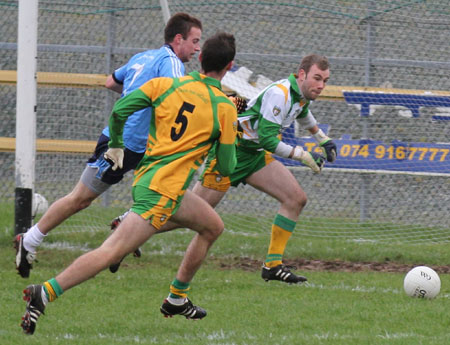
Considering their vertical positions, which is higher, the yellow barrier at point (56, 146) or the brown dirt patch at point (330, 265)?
A: the yellow barrier at point (56, 146)

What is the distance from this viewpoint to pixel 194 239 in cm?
557

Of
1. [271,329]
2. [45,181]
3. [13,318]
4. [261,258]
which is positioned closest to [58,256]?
[45,181]

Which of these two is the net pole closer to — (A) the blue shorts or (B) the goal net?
(A) the blue shorts

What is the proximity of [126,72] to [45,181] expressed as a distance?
310cm

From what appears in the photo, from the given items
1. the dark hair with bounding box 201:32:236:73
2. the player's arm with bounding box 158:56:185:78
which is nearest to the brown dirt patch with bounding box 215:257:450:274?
the player's arm with bounding box 158:56:185:78

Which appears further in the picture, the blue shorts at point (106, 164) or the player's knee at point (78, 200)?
the player's knee at point (78, 200)

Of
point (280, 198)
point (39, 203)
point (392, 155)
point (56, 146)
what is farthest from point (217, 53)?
point (392, 155)

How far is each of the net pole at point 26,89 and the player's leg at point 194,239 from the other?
103 inches

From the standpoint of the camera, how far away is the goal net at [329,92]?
9.49 metres

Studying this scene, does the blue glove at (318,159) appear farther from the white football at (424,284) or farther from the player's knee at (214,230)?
the player's knee at (214,230)

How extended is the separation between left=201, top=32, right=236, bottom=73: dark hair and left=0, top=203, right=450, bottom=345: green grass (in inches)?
64.2

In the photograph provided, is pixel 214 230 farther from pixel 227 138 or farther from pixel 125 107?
pixel 125 107

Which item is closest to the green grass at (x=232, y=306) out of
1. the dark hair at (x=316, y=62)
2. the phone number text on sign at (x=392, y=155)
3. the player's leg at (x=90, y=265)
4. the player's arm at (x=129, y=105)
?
the player's leg at (x=90, y=265)

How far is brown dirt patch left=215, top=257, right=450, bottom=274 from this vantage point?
26.7 feet
